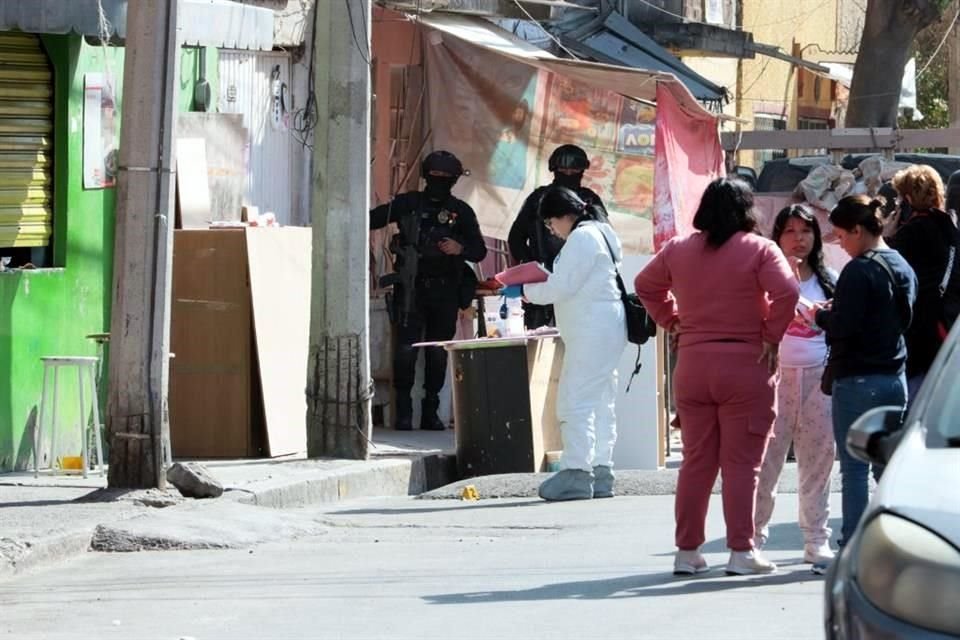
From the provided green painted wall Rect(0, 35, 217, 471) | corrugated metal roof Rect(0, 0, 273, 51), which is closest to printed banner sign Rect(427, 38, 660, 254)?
corrugated metal roof Rect(0, 0, 273, 51)

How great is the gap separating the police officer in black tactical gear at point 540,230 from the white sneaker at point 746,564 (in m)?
7.80

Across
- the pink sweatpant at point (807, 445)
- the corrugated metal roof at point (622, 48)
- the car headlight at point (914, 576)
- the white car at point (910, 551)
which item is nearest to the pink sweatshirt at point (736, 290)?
the pink sweatpant at point (807, 445)

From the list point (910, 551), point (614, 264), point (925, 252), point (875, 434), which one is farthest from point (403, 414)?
point (910, 551)

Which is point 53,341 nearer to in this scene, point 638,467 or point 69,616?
point 638,467

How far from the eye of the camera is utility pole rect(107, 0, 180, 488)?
11.5 metres

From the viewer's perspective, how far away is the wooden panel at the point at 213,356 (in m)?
14.3

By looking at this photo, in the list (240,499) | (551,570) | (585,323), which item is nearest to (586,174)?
(585,323)

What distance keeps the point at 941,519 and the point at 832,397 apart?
14.1 ft

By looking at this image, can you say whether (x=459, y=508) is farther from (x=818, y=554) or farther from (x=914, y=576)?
(x=914, y=576)

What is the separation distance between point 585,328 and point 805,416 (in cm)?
307

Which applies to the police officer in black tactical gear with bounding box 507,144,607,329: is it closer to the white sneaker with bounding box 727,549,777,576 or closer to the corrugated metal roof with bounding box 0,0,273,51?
the corrugated metal roof with bounding box 0,0,273,51

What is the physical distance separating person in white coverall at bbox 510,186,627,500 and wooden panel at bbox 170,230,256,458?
2.63m

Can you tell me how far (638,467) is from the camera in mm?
14523

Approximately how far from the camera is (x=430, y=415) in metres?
17.1
